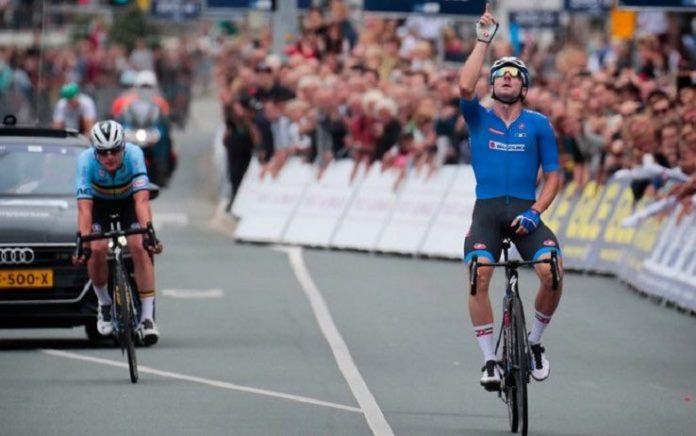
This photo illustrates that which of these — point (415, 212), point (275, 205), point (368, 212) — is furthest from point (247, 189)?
point (415, 212)

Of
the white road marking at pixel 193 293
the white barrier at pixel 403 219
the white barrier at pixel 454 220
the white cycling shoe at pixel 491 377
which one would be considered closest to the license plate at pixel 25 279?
the white road marking at pixel 193 293

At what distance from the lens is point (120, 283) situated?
53.2ft

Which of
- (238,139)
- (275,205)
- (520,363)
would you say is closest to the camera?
(520,363)

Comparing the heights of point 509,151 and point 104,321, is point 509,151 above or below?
above

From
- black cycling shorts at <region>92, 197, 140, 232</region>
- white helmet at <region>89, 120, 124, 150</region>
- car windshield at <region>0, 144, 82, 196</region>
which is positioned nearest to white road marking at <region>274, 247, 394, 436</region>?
black cycling shorts at <region>92, 197, 140, 232</region>

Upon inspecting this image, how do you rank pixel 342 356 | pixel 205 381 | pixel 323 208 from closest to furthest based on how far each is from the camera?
pixel 205 381 → pixel 342 356 → pixel 323 208

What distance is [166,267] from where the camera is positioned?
2673cm

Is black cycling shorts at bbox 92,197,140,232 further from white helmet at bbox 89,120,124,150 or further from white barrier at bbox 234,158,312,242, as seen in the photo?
white barrier at bbox 234,158,312,242

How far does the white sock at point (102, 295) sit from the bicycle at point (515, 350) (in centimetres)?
409

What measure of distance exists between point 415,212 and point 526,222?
621 inches

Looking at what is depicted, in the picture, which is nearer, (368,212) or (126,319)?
(126,319)

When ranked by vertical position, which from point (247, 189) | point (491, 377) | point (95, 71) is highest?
point (491, 377)

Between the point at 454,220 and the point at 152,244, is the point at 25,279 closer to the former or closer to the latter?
A: the point at 152,244

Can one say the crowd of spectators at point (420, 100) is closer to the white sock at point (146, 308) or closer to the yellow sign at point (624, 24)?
the yellow sign at point (624, 24)
